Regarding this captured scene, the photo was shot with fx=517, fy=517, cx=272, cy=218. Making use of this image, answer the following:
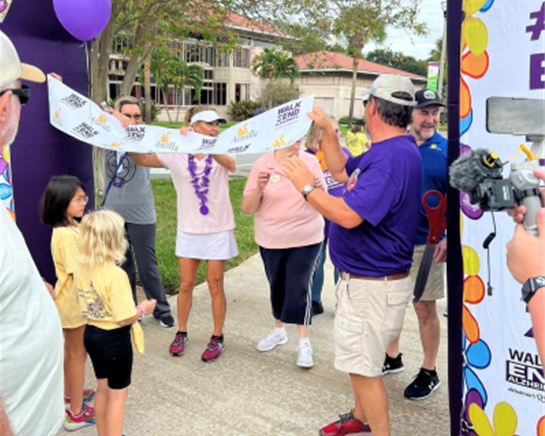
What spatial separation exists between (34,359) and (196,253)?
8.24 feet

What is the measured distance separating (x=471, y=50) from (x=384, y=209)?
2.58 ft

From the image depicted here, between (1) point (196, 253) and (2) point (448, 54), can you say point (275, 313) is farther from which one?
(2) point (448, 54)

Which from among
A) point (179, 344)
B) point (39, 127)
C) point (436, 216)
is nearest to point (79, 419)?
point (179, 344)

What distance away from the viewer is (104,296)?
2.62 m

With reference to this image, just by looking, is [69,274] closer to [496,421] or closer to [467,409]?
[467,409]

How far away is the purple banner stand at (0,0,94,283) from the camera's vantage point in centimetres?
357

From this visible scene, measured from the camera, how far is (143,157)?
4.02m

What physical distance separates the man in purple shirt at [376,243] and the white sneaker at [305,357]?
107 centimetres

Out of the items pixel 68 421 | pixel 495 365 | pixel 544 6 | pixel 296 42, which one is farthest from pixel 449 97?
pixel 296 42

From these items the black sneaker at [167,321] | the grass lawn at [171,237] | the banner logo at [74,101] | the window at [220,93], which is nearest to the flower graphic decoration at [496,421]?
the black sneaker at [167,321]

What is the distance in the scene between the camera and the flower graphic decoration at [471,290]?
7.45ft

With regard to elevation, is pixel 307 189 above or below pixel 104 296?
above

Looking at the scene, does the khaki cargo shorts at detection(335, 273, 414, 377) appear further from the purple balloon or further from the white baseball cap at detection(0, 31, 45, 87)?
the purple balloon

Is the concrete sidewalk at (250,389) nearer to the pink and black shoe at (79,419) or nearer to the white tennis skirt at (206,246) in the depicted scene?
the pink and black shoe at (79,419)
